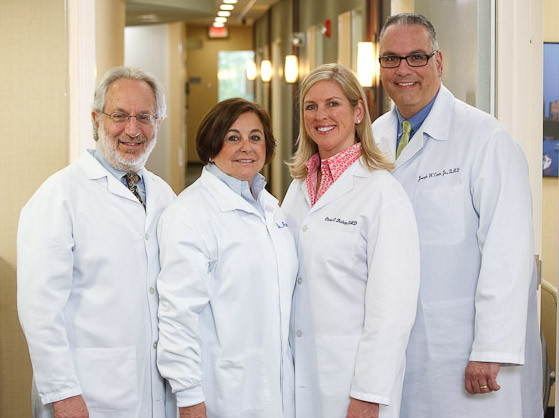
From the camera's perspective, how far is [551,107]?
14.3ft

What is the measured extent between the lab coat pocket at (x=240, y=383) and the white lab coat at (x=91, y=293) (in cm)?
22

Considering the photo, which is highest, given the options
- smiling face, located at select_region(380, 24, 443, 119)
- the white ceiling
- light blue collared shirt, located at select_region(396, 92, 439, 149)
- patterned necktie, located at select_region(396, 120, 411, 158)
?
the white ceiling

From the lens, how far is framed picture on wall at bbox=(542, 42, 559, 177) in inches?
168

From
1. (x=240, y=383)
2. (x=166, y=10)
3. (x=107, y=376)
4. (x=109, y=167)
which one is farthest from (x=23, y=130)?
(x=166, y=10)

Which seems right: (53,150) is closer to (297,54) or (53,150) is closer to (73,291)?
(73,291)

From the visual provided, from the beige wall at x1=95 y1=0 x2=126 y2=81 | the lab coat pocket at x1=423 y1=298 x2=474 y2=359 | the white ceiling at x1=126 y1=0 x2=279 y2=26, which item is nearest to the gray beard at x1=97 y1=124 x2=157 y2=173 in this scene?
the lab coat pocket at x1=423 y1=298 x2=474 y2=359

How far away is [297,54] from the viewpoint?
1080 cm

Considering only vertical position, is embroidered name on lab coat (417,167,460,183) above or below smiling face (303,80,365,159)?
below

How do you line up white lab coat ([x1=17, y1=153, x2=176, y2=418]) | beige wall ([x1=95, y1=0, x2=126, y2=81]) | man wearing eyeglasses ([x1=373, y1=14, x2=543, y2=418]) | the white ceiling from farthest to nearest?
the white ceiling
beige wall ([x1=95, y1=0, x2=126, y2=81])
man wearing eyeglasses ([x1=373, y1=14, x2=543, y2=418])
white lab coat ([x1=17, y1=153, x2=176, y2=418])

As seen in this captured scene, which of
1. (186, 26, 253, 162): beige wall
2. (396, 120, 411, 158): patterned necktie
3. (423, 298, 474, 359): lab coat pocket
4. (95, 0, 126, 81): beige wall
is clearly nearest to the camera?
(423, 298, 474, 359): lab coat pocket

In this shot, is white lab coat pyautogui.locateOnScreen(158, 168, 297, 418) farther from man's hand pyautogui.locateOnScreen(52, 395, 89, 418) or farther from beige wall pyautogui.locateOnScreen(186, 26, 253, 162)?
beige wall pyautogui.locateOnScreen(186, 26, 253, 162)

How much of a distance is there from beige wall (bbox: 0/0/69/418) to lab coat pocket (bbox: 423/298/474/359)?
5.89ft

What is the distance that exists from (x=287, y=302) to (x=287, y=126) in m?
9.44

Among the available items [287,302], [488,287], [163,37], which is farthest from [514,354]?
[163,37]
